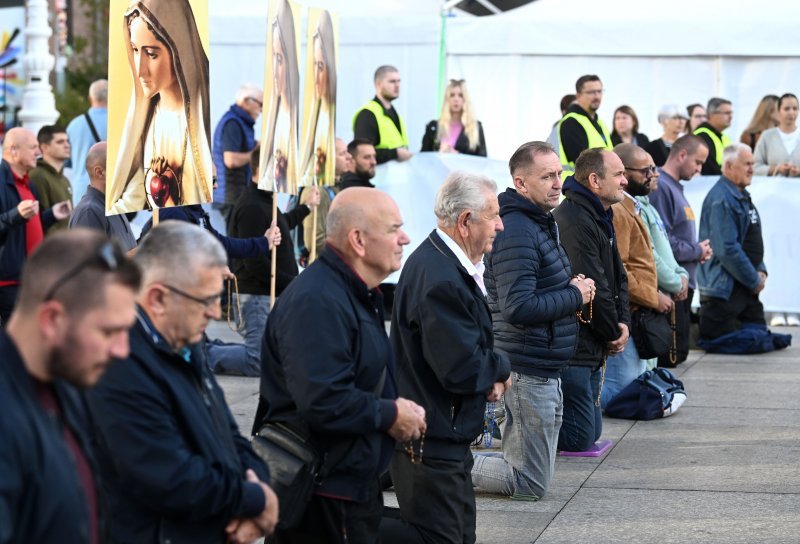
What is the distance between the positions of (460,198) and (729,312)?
7.14 metres

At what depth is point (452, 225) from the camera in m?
5.62

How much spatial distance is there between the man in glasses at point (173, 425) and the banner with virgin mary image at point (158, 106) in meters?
3.47

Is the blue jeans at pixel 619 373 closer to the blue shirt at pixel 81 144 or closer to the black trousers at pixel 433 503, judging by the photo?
the black trousers at pixel 433 503

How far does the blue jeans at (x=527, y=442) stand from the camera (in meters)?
6.70

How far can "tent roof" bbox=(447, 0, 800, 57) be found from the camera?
598 inches

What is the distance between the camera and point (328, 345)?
4266 millimetres

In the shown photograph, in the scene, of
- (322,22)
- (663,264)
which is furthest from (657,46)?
(663,264)

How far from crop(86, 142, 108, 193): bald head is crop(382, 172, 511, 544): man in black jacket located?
2971mm

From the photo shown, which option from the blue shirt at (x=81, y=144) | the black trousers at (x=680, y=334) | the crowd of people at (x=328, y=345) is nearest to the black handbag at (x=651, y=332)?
the crowd of people at (x=328, y=345)

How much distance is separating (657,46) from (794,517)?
9.89 meters

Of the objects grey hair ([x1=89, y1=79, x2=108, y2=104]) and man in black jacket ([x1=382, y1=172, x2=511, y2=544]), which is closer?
man in black jacket ([x1=382, y1=172, x2=511, y2=544])

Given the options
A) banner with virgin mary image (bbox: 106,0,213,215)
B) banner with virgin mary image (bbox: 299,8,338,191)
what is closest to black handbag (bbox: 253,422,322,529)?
banner with virgin mary image (bbox: 106,0,213,215)

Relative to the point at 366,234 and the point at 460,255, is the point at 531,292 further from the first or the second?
the point at 366,234

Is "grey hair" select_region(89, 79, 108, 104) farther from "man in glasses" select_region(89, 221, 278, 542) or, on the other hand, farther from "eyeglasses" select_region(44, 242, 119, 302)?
"eyeglasses" select_region(44, 242, 119, 302)
